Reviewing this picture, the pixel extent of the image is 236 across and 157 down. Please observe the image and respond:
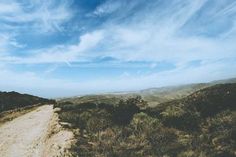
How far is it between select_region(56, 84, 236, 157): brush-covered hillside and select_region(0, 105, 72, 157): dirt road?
7.74 ft

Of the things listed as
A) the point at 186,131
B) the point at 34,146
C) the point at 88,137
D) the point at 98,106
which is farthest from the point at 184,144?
the point at 98,106

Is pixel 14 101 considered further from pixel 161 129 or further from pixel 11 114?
pixel 161 129

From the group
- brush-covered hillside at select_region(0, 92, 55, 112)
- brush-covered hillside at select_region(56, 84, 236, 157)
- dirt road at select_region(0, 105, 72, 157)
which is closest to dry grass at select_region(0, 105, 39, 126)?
dirt road at select_region(0, 105, 72, 157)

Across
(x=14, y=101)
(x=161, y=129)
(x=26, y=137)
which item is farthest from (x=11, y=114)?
(x=161, y=129)

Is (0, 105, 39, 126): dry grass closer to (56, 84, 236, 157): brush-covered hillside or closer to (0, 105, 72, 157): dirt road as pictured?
(0, 105, 72, 157): dirt road

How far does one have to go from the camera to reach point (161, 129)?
82.7 ft

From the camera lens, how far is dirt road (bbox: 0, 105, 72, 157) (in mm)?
22688

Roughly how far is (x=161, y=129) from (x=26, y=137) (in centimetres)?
1277

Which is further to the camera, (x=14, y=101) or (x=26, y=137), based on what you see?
(x=14, y=101)

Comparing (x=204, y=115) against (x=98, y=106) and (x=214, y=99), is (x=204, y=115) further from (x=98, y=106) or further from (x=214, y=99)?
(x=98, y=106)

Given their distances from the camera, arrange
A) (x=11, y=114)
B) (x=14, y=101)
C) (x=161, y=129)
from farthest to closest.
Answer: (x=14, y=101)
(x=11, y=114)
(x=161, y=129)

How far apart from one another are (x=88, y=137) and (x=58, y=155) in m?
5.14

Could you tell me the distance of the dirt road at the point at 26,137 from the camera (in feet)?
74.4

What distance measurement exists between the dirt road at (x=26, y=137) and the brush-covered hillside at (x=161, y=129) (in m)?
2.36
